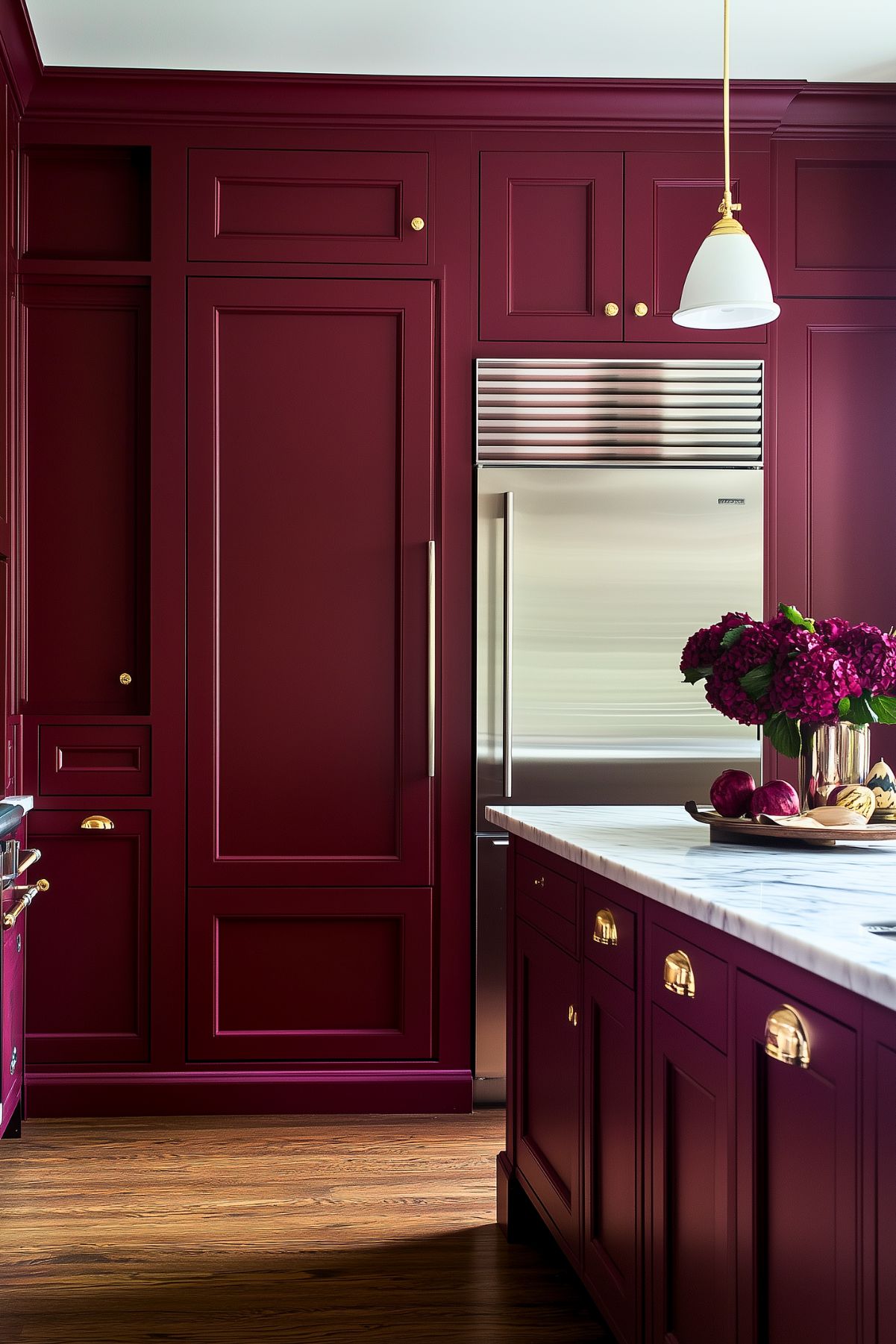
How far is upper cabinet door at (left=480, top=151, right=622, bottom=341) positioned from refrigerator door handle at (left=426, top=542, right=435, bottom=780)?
683 millimetres

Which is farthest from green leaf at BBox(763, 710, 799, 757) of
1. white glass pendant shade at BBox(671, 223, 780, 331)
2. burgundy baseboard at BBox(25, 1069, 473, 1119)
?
burgundy baseboard at BBox(25, 1069, 473, 1119)

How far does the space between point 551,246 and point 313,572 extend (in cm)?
116

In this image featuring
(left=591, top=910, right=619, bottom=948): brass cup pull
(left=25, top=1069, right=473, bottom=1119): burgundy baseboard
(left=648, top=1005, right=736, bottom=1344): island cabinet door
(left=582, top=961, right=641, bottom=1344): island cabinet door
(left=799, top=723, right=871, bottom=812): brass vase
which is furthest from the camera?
(left=25, top=1069, right=473, bottom=1119): burgundy baseboard

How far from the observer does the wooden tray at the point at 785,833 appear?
187 centimetres

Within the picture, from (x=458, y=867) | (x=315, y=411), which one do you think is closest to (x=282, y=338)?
(x=315, y=411)

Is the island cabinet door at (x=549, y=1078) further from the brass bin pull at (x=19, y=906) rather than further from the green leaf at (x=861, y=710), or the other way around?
the brass bin pull at (x=19, y=906)

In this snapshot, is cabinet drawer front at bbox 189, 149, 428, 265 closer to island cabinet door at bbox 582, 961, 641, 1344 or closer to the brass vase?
the brass vase

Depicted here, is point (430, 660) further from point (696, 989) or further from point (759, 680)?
point (696, 989)

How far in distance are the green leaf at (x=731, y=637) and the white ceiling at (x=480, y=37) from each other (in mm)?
1797

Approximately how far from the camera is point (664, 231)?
3.36 metres

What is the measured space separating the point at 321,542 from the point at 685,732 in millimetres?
1169

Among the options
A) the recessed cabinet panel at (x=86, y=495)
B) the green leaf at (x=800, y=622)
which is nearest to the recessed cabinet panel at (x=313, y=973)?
the recessed cabinet panel at (x=86, y=495)

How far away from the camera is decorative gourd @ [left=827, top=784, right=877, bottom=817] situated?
192 cm

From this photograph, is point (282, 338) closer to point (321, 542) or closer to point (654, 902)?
point (321, 542)
